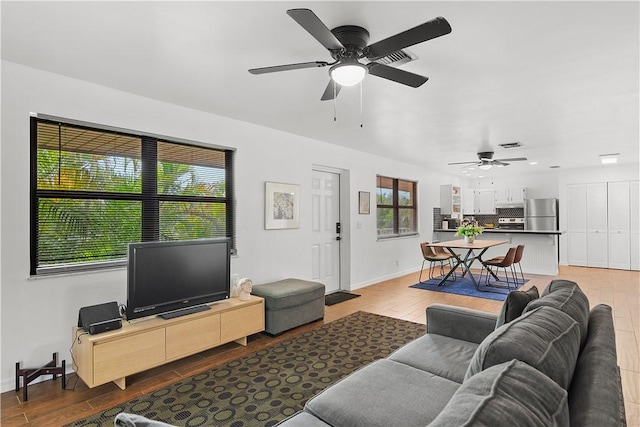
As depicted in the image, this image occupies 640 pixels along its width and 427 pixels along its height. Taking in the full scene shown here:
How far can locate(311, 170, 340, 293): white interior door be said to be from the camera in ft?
18.4

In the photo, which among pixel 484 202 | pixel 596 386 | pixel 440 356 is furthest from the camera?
pixel 484 202

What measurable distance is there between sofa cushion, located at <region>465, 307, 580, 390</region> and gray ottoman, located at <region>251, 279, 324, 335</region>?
276 centimetres

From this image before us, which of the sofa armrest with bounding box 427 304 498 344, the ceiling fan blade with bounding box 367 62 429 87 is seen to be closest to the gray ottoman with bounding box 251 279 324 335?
the sofa armrest with bounding box 427 304 498 344

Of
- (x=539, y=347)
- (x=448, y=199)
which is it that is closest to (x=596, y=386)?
(x=539, y=347)

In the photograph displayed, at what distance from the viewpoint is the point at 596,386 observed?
3.23 ft

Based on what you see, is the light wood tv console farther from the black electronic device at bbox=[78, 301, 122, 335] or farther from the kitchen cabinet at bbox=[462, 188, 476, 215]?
the kitchen cabinet at bbox=[462, 188, 476, 215]

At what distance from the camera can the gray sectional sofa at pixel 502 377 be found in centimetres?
80

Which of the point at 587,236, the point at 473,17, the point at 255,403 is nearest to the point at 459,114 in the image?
the point at 473,17

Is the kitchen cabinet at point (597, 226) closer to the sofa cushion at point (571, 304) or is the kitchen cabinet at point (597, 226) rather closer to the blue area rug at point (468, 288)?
the blue area rug at point (468, 288)

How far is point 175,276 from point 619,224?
946 cm

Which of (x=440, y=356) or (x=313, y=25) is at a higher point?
(x=313, y=25)

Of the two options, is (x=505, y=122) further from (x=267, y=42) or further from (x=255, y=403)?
(x=255, y=403)

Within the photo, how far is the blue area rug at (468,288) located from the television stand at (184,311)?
411 cm

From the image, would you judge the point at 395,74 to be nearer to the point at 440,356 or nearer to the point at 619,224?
the point at 440,356
